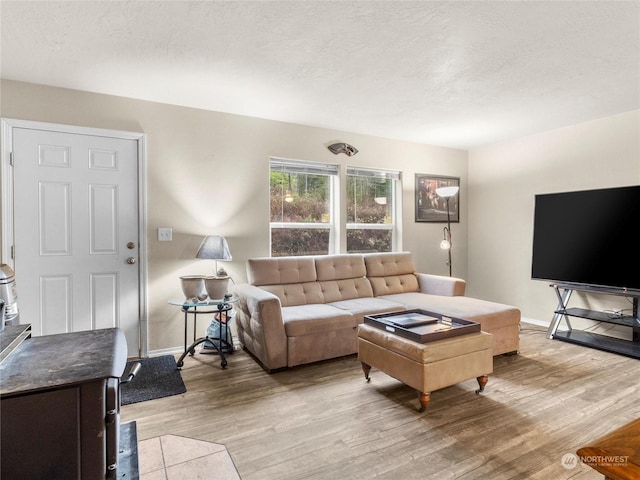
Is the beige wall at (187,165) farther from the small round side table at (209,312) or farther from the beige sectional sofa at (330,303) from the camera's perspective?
the beige sectional sofa at (330,303)

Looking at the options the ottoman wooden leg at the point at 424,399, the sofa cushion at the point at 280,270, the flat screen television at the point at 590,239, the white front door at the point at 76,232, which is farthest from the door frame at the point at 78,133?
the flat screen television at the point at 590,239

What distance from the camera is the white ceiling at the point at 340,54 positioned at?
6.16 ft

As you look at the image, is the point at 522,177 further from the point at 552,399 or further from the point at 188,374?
the point at 188,374

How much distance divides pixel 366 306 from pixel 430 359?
45.4 inches

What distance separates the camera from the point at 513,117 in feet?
11.9

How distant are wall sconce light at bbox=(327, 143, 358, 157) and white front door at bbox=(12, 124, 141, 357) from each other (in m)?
2.08

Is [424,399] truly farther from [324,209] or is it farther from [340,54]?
[324,209]

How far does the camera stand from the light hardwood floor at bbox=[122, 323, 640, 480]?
168cm

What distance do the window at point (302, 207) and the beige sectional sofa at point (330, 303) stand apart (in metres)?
0.40

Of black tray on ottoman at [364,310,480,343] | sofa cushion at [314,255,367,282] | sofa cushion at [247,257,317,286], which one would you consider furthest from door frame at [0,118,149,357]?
black tray on ottoman at [364,310,480,343]

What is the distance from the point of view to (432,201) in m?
4.82

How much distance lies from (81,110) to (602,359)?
16.5ft

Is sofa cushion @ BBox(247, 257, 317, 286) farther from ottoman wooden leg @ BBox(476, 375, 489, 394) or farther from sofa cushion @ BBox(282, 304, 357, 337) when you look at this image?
ottoman wooden leg @ BBox(476, 375, 489, 394)

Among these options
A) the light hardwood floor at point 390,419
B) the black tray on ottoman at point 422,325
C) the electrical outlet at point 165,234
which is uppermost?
the electrical outlet at point 165,234
